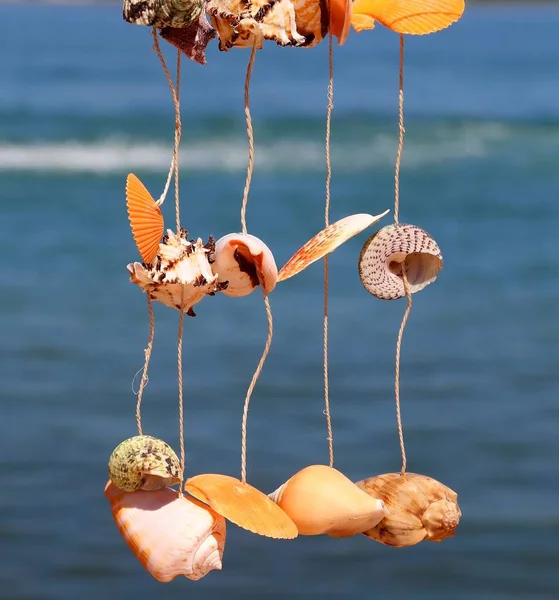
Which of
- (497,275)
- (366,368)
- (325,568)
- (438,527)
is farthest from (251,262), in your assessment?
(497,275)

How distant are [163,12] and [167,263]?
23cm

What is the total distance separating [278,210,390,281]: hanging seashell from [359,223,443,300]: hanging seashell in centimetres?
5

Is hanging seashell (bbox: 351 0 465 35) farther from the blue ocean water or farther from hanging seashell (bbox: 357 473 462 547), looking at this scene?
the blue ocean water

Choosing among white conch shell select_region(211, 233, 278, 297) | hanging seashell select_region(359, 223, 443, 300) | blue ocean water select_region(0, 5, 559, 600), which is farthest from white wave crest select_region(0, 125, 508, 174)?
white conch shell select_region(211, 233, 278, 297)

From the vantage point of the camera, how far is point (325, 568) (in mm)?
2344

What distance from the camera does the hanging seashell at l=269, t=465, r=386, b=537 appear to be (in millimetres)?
1233

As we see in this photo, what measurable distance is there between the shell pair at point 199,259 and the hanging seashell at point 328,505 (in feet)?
0.67

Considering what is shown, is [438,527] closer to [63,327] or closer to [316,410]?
[316,410]

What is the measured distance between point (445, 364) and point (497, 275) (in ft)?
4.18

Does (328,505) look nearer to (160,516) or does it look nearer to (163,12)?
(160,516)

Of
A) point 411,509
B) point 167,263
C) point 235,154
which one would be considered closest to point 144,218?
point 167,263

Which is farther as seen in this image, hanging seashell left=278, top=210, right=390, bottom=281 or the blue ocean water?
the blue ocean water

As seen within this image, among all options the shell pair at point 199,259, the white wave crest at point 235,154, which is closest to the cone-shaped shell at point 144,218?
the shell pair at point 199,259

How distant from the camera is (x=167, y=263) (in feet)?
3.88
